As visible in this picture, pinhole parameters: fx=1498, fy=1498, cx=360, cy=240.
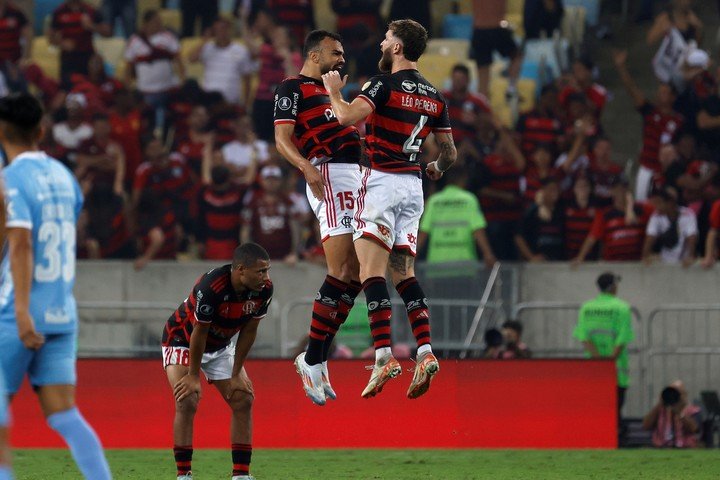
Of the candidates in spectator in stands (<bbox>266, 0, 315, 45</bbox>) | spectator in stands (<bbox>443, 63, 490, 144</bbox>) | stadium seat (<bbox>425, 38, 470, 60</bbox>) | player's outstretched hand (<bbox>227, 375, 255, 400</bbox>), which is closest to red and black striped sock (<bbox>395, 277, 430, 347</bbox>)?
player's outstretched hand (<bbox>227, 375, 255, 400</bbox>)

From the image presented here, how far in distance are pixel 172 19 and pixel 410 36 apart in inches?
541

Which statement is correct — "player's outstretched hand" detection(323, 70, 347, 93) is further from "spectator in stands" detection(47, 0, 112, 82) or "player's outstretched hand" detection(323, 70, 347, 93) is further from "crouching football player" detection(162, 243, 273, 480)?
"spectator in stands" detection(47, 0, 112, 82)

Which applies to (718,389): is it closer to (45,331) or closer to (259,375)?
(259,375)

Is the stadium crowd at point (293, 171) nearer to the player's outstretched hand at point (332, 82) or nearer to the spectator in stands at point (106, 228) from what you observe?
the spectator in stands at point (106, 228)

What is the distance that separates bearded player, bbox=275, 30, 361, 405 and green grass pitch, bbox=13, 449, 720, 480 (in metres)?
1.55

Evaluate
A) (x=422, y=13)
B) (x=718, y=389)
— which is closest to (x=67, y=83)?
(x=422, y=13)

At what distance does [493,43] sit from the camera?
72.1ft

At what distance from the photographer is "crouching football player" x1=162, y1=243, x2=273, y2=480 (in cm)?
1098

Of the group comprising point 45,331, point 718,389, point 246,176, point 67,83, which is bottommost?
point 718,389

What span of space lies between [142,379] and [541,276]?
5.24 meters

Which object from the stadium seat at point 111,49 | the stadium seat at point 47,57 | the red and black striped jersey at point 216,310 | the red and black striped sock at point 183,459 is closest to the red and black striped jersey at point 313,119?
the red and black striped jersey at point 216,310

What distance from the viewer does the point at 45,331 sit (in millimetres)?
7969

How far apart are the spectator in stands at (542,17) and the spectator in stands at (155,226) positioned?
6564 mm

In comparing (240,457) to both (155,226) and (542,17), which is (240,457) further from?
(542,17)
